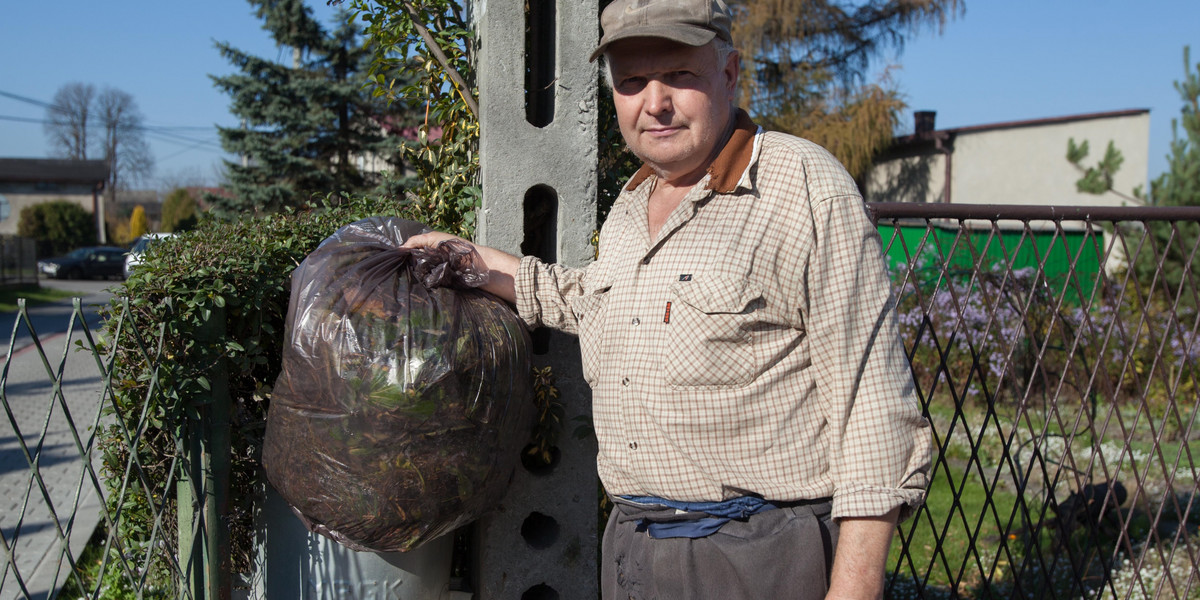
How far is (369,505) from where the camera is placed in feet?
6.86

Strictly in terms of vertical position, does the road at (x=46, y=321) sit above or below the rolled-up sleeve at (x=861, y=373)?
below

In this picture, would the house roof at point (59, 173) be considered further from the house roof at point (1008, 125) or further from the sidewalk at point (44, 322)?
the house roof at point (1008, 125)

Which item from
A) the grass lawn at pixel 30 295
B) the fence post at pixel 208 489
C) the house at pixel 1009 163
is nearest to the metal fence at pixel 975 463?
the fence post at pixel 208 489

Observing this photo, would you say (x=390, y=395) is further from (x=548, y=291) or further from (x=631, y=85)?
(x=631, y=85)

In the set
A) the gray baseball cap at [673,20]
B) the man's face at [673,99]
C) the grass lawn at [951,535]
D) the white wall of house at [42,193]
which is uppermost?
the white wall of house at [42,193]

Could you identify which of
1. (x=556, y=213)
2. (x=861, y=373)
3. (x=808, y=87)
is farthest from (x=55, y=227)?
(x=861, y=373)

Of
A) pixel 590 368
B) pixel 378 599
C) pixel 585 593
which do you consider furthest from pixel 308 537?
pixel 590 368

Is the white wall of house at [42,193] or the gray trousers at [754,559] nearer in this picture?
the gray trousers at [754,559]

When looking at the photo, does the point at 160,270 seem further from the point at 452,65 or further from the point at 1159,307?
the point at 1159,307

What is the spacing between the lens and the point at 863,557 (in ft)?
5.07

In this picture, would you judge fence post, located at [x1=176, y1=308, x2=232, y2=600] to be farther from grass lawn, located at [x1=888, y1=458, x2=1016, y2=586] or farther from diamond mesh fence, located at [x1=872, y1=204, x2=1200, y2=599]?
grass lawn, located at [x1=888, y1=458, x2=1016, y2=586]

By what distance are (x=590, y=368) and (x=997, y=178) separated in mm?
15506

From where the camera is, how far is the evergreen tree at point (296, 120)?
13789mm

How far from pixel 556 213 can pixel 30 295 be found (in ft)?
77.0
